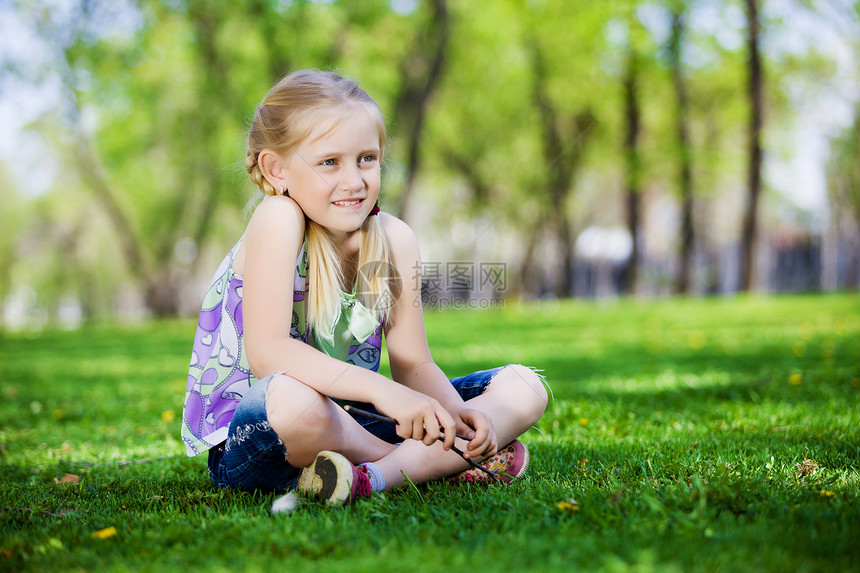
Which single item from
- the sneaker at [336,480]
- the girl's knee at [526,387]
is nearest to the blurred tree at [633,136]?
the girl's knee at [526,387]

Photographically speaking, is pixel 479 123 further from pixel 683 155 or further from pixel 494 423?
pixel 494 423

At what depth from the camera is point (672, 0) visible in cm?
1584

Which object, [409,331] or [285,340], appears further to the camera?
[409,331]

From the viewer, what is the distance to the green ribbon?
8.02 ft

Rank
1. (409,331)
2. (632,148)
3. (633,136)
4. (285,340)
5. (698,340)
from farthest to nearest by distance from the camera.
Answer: (633,136) < (632,148) < (698,340) < (409,331) < (285,340)

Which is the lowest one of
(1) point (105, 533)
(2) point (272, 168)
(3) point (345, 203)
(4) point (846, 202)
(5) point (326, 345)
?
(1) point (105, 533)

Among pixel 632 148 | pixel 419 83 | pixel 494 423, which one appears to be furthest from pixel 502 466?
pixel 632 148

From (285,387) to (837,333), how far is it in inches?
262

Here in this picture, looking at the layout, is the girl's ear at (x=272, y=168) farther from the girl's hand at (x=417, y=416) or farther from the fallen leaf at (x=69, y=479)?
the fallen leaf at (x=69, y=479)

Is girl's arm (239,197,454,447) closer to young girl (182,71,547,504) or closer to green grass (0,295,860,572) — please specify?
young girl (182,71,547,504)

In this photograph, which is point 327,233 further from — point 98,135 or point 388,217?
point 98,135

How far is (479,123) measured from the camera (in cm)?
2494

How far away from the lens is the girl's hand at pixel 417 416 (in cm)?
210

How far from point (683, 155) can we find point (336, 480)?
15.8 meters
